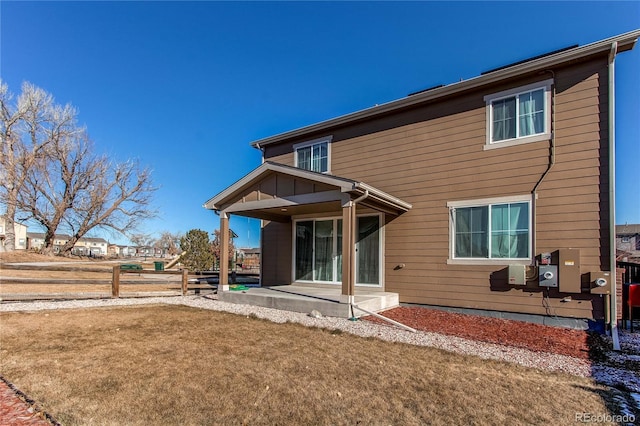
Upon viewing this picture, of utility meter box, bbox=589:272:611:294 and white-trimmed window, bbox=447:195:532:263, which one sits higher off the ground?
white-trimmed window, bbox=447:195:532:263

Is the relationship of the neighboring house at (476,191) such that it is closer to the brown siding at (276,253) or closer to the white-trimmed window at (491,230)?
the white-trimmed window at (491,230)

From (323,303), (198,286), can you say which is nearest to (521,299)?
(323,303)

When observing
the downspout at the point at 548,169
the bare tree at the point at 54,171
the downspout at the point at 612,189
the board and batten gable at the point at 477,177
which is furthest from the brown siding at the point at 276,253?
the bare tree at the point at 54,171

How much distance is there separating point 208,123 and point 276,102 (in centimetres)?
581

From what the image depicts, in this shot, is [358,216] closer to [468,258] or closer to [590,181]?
[468,258]

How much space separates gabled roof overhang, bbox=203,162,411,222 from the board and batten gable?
998mm

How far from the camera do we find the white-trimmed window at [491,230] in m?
7.38

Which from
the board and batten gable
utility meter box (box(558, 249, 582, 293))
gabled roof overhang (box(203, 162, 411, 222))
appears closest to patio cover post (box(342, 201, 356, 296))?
gabled roof overhang (box(203, 162, 411, 222))

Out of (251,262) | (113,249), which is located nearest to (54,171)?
(251,262)

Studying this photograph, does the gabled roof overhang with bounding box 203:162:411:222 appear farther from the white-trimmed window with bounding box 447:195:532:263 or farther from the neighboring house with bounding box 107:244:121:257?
the neighboring house with bounding box 107:244:121:257

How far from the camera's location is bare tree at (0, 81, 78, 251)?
25.7 metres

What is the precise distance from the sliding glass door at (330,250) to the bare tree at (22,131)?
26.6 meters

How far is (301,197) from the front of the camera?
8422mm

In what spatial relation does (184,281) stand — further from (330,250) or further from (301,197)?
(301,197)
